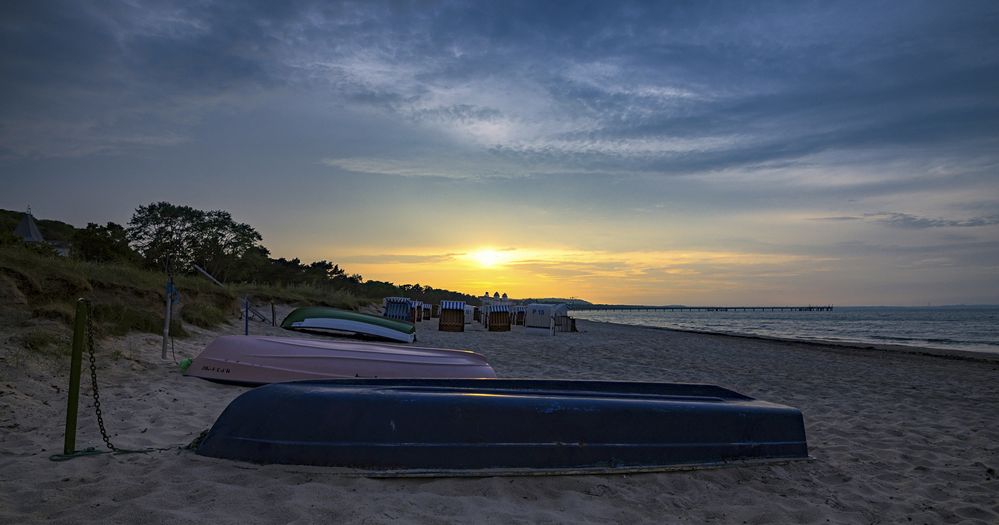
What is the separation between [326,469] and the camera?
10.6 ft

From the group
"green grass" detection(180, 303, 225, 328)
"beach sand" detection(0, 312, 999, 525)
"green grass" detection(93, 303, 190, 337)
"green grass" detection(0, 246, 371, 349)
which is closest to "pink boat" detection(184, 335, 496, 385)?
"beach sand" detection(0, 312, 999, 525)

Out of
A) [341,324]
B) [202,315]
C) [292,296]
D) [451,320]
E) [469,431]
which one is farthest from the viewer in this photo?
[292,296]

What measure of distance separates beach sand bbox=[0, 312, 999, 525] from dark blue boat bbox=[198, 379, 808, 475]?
0.33 feet

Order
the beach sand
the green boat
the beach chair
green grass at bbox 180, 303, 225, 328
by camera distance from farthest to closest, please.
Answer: the beach chair
the green boat
green grass at bbox 180, 303, 225, 328
the beach sand

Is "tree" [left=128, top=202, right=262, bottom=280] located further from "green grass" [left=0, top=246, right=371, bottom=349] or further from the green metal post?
the green metal post

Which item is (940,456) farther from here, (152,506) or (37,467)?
(37,467)

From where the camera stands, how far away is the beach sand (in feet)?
9.18

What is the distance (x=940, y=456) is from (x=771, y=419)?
1.73 m

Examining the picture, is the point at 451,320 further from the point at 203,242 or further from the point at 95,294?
the point at 203,242

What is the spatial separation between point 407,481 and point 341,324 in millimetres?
9255

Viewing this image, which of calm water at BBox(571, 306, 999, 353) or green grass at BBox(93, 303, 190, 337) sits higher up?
green grass at BBox(93, 303, 190, 337)

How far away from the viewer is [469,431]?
11.1 feet

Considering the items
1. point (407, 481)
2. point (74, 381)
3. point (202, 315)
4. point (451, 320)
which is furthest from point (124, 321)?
point (451, 320)

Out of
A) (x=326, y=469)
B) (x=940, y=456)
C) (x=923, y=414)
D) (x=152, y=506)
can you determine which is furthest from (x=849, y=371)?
(x=152, y=506)
